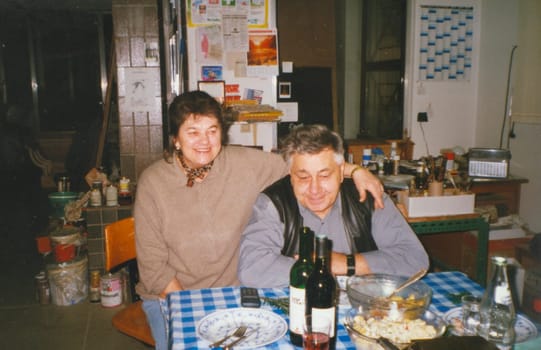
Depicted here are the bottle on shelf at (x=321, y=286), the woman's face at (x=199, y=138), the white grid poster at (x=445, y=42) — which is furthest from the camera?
the white grid poster at (x=445, y=42)

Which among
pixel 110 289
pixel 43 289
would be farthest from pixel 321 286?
pixel 43 289

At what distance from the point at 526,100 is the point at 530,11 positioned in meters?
0.74

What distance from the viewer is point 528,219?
3.94m

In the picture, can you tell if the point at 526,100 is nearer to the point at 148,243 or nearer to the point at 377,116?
the point at 377,116

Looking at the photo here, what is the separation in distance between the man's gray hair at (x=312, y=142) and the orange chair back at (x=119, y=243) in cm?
89

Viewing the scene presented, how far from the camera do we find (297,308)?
1.19 metres

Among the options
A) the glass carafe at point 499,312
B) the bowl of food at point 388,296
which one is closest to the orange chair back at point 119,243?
the bowl of food at point 388,296

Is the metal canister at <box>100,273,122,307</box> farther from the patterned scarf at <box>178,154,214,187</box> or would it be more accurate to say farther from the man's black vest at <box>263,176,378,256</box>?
the man's black vest at <box>263,176,378,256</box>

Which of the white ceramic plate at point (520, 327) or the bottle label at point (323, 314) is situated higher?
the bottle label at point (323, 314)

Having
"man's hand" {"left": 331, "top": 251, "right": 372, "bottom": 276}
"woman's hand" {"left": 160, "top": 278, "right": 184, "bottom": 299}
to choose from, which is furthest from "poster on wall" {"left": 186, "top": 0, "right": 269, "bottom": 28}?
"man's hand" {"left": 331, "top": 251, "right": 372, "bottom": 276}

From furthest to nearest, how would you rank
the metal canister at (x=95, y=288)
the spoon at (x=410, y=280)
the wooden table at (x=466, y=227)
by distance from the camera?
the metal canister at (x=95, y=288)
the wooden table at (x=466, y=227)
the spoon at (x=410, y=280)

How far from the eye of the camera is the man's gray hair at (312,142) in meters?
1.70

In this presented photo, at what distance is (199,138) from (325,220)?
0.60 m

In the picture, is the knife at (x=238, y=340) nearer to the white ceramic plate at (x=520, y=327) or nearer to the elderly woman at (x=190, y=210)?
the white ceramic plate at (x=520, y=327)
